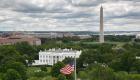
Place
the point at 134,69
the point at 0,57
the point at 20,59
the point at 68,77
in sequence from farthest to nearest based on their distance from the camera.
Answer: the point at 0,57, the point at 20,59, the point at 134,69, the point at 68,77

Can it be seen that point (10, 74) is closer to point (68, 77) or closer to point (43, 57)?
point (68, 77)

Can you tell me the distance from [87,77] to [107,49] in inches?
1995

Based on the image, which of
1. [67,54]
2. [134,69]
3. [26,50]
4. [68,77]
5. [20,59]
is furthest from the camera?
[26,50]

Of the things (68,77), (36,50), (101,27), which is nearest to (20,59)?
(68,77)

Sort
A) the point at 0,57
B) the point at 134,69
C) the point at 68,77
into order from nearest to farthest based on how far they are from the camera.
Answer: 1. the point at 68,77
2. the point at 134,69
3. the point at 0,57

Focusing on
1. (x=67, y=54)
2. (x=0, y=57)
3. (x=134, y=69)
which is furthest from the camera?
(x=67, y=54)

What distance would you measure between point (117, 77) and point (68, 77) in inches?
286

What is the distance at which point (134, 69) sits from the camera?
206 ft

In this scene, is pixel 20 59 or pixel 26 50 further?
pixel 26 50

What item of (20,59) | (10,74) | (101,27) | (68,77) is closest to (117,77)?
(68,77)

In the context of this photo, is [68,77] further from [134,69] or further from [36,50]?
[36,50]

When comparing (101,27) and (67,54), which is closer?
(67,54)

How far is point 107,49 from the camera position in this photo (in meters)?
98.6

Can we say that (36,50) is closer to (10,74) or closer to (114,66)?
(114,66)
